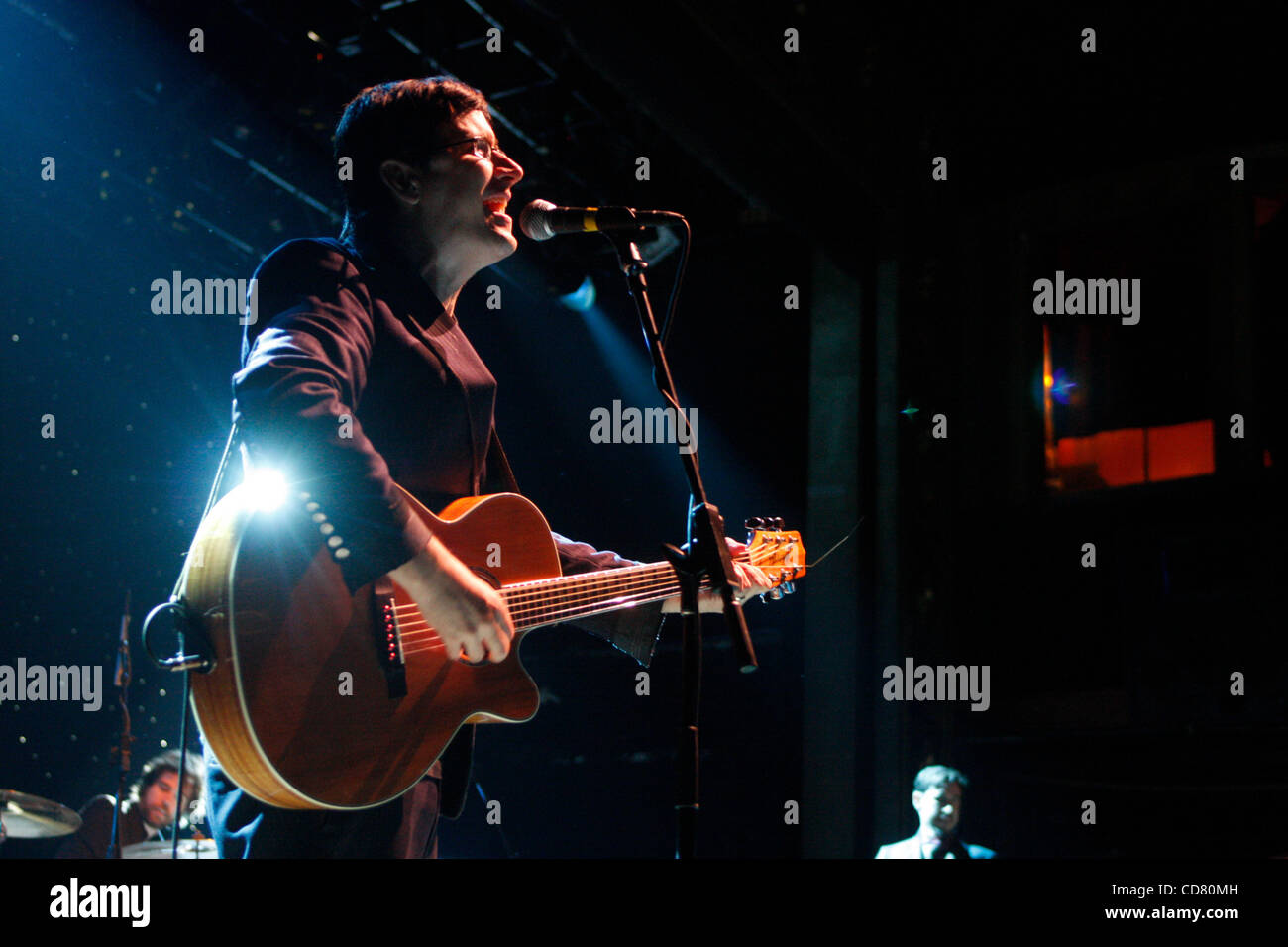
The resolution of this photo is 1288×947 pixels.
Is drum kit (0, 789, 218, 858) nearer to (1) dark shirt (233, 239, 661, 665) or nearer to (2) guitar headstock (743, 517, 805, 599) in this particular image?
(2) guitar headstock (743, 517, 805, 599)

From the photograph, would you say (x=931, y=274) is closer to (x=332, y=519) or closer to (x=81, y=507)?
(x=81, y=507)


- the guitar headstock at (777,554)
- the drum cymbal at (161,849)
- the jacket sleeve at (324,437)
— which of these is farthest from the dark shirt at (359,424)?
the drum cymbal at (161,849)

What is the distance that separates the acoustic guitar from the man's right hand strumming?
0.10 metres

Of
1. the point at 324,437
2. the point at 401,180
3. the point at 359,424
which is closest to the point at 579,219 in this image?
the point at 401,180

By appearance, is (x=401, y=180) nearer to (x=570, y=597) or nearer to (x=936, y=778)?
(x=570, y=597)

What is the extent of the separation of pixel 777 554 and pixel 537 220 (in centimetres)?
107

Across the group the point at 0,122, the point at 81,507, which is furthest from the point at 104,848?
the point at 0,122

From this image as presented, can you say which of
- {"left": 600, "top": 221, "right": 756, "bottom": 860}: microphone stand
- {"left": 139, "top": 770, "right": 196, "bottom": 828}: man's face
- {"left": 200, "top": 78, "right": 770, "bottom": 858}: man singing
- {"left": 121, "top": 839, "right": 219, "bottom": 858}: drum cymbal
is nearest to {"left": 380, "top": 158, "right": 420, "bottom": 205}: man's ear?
{"left": 200, "top": 78, "right": 770, "bottom": 858}: man singing

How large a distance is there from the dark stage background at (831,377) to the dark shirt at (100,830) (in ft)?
2.57

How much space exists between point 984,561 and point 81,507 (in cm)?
519

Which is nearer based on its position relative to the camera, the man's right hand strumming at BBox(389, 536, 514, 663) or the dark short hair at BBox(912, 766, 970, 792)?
the man's right hand strumming at BBox(389, 536, 514, 663)

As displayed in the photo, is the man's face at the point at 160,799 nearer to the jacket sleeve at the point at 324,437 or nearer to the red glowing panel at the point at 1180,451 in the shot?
the jacket sleeve at the point at 324,437

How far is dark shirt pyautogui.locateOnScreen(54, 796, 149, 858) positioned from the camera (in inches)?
217
